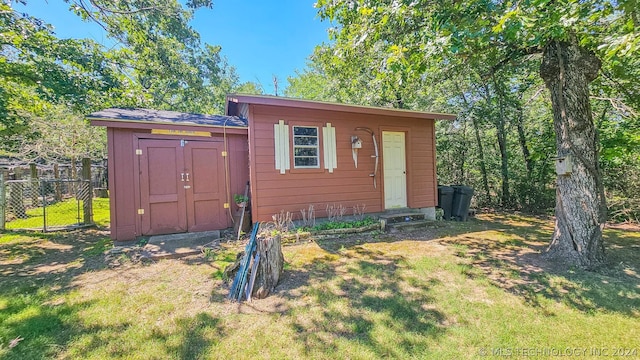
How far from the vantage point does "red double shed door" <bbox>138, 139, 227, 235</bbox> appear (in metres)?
4.86

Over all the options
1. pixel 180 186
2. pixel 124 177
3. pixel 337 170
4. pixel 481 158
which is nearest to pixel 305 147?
pixel 337 170

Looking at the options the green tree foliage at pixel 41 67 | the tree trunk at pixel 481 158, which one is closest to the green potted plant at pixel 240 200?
the green tree foliage at pixel 41 67

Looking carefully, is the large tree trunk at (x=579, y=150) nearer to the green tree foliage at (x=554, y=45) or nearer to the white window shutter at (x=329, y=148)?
the green tree foliage at (x=554, y=45)

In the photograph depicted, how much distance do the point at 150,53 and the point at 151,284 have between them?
7818 millimetres

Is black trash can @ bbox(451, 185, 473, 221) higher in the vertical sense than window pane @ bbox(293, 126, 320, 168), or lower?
lower

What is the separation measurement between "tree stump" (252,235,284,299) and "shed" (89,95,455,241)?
225 cm

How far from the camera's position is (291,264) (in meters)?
3.67

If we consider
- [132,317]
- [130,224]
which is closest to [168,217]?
[130,224]

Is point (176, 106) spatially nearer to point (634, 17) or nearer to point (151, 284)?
point (151, 284)

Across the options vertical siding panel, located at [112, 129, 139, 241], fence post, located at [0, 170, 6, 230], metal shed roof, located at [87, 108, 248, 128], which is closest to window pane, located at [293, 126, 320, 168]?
metal shed roof, located at [87, 108, 248, 128]

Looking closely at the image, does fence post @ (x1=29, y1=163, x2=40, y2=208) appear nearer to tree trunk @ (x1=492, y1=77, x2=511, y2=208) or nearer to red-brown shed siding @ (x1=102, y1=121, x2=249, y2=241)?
red-brown shed siding @ (x1=102, y1=121, x2=249, y2=241)

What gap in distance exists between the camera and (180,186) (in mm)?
5078

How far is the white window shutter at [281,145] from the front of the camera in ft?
17.2

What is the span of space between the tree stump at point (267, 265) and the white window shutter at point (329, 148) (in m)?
2.99
